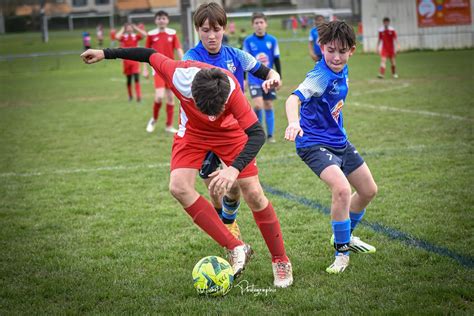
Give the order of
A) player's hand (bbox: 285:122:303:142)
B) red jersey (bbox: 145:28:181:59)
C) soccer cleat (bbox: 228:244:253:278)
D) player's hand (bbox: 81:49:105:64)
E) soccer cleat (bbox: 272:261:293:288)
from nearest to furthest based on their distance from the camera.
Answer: player's hand (bbox: 285:122:303:142) < soccer cleat (bbox: 272:261:293:288) < soccer cleat (bbox: 228:244:253:278) < player's hand (bbox: 81:49:105:64) < red jersey (bbox: 145:28:181:59)

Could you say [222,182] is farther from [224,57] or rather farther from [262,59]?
[262,59]

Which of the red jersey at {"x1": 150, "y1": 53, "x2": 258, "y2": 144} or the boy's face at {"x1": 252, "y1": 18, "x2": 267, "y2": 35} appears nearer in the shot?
the red jersey at {"x1": 150, "y1": 53, "x2": 258, "y2": 144}

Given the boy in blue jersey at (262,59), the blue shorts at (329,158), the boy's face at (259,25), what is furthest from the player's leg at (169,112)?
the blue shorts at (329,158)

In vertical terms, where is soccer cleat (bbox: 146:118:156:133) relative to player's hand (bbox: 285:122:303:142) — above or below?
below

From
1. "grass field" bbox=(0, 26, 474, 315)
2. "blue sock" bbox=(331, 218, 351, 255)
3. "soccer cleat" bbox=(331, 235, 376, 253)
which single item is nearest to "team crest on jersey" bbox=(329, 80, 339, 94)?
"blue sock" bbox=(331, 218, 351, 255)

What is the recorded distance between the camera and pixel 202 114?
4.39 meters

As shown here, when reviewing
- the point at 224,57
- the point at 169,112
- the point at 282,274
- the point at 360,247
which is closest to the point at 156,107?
the point at 169,112

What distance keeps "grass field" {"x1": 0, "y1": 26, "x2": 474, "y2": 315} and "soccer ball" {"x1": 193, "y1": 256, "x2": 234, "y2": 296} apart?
8 centimetres

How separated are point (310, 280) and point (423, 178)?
3476mm

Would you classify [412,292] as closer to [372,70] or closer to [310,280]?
[310,280]

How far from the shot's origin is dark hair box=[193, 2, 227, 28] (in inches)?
194

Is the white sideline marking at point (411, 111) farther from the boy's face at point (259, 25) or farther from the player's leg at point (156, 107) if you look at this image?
the player's leg at point (156, 107)

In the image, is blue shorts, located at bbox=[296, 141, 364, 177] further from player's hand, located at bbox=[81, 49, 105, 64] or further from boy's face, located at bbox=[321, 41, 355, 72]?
player's hand, located at bbox=[81, 49, 105, 64]

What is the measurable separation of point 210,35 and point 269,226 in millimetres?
1658
